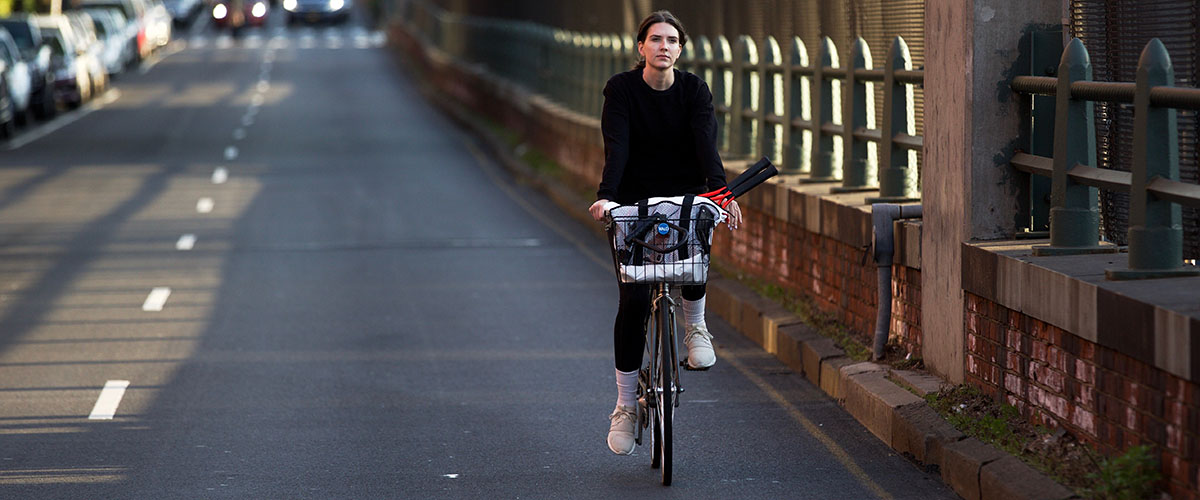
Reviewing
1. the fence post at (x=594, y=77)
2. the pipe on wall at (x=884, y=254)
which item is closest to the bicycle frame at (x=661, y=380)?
the pipe on wall at (x=884, y=254)

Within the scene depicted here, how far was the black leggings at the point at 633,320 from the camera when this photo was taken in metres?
7.32

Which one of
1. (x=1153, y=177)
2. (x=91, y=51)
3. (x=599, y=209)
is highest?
(x=91, y=51)

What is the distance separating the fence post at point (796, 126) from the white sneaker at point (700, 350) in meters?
5.04

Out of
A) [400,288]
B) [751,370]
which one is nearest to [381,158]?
[400,288]

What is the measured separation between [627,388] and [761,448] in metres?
0.98

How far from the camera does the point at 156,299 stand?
1407cm

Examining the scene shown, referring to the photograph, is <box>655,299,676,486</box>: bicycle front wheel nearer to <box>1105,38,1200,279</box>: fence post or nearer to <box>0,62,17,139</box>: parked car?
<box>1105,38,1200,279</box>: fence post

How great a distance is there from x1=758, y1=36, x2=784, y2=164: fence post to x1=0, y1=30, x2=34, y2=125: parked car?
21.9 metres

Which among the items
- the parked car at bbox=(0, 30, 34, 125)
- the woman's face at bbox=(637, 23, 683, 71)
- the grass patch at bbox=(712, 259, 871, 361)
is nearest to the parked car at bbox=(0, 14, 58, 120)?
the parked car at bbox=(0, 30, 34, 125)

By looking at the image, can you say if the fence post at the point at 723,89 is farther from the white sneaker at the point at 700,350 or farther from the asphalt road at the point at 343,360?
the white sneaker at the point at 700,350

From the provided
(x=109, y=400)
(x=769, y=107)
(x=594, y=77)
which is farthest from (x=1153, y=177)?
(x=594, y=77)

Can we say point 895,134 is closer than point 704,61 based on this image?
Yes

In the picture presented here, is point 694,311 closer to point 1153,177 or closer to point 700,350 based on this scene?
point 700,350

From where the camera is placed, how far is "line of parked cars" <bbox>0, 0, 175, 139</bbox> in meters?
33.4
